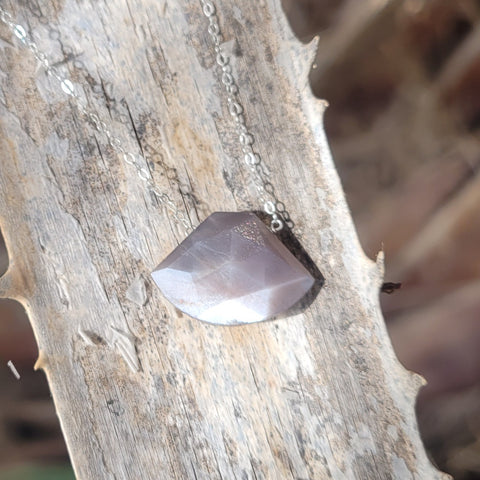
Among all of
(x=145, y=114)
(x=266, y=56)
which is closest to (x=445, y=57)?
(x=266, y=56)

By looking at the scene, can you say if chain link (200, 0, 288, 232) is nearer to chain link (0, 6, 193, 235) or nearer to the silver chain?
the silver chain

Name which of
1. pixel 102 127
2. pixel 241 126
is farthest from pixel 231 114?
pixel 102 127

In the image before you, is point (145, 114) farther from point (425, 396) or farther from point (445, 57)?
point (425, 396)

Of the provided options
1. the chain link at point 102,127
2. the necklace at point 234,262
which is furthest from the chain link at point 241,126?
the chain link at point 102,127

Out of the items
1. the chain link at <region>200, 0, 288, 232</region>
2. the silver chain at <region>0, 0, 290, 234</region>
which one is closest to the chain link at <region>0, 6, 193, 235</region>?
the silver chain at <region>0, 0, 290, 234</region>

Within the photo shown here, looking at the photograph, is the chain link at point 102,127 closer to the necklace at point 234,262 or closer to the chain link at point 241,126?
the necklace at point 234,262

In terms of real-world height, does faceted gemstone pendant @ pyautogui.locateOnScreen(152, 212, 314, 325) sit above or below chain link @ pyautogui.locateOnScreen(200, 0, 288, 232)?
below

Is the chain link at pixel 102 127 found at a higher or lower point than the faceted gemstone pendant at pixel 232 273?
higher
